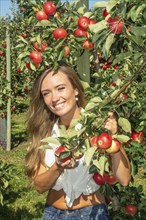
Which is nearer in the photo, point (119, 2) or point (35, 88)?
point (119, 2)

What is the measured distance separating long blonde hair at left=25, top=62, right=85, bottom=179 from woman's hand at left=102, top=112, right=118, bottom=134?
72 cm

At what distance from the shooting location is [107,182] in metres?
2.26

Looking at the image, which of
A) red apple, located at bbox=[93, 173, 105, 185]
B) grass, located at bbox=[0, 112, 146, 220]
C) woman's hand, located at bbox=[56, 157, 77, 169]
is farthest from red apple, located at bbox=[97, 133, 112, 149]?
grass, located at bbox=[0, 112, 146, 220]

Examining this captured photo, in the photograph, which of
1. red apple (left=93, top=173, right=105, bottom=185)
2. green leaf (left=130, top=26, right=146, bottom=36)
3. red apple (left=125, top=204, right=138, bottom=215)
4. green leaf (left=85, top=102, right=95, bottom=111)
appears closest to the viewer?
green leaf (left=130, top=26, right=146, bottom=36)

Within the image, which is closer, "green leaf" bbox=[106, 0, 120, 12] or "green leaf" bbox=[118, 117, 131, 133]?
"green leaf" bbox=[106, 0, 120, 12]

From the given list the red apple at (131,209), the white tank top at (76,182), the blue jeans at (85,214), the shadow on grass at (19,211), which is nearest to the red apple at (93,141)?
the white tank top at (76,182)

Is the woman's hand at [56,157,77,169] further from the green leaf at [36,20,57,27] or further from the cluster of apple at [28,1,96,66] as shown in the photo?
the green leaf at [36,20,57,27]

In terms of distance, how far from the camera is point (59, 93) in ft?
7.27

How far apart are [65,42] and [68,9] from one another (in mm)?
210

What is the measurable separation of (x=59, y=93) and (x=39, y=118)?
0.43 metres

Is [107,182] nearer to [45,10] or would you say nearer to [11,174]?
[45,10]

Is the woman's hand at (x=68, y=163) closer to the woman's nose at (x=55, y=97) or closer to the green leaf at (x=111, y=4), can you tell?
the woman's nose at (x=55, y=97)

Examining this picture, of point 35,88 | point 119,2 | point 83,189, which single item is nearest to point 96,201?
point 83,189

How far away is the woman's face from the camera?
2.19 meters
